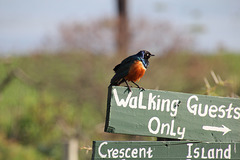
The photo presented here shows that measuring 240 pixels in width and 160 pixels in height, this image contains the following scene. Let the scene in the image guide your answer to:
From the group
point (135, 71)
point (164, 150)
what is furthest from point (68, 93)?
point (164, 150)

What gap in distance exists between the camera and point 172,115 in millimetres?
3312

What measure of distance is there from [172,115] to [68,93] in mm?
9675

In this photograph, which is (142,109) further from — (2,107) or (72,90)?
(2,107)

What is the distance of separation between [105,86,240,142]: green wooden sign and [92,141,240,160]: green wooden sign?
0.06 metres

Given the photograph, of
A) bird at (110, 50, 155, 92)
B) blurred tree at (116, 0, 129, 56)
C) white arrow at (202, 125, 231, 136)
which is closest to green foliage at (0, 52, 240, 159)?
blurred tree at (116, 0, 129, 56)

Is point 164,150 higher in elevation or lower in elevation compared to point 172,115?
lower

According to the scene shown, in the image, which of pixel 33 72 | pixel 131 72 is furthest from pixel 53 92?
pixel 131 72

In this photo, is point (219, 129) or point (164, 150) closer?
point (164, 150)

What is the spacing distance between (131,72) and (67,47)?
28.9 feet

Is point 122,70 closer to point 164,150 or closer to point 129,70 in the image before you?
point 129,70

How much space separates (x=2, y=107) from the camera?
44.4 feet

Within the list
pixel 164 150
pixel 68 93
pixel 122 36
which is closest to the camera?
pixel 164 150

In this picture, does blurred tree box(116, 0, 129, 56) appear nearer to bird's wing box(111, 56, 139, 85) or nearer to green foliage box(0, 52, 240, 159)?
green foliage box(0, 52, 240, 159)

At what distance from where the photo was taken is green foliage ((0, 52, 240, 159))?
11523 millimetres
